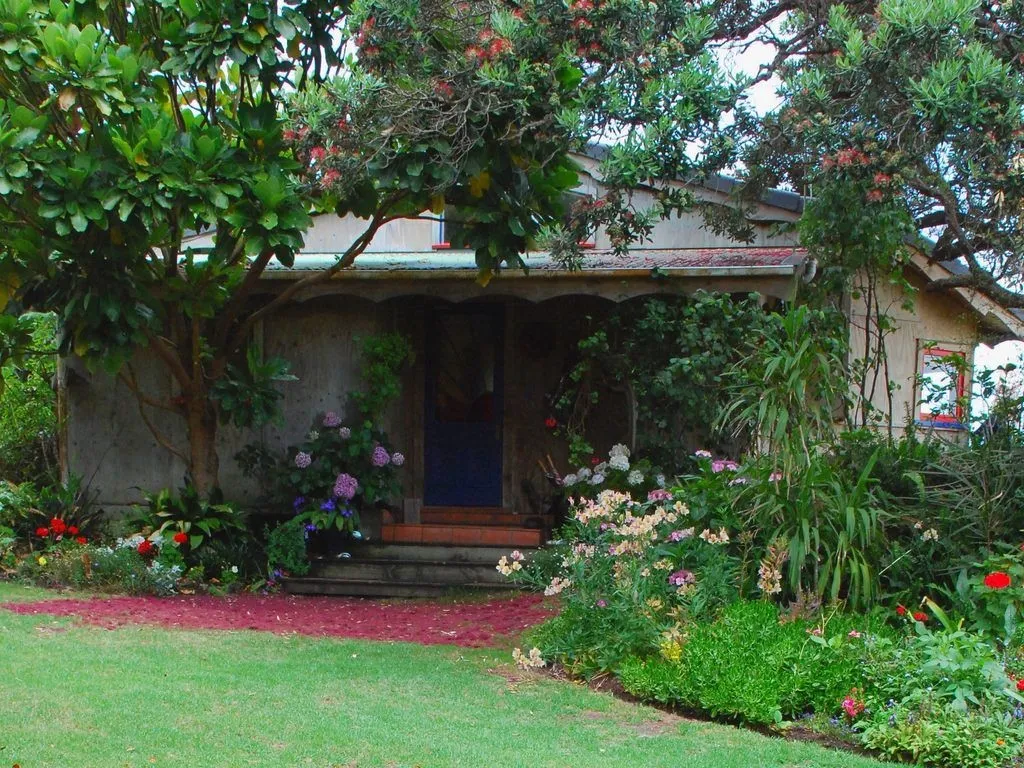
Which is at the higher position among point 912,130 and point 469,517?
point 912,130

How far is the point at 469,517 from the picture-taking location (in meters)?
12.1

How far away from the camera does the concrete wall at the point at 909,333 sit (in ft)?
37.7

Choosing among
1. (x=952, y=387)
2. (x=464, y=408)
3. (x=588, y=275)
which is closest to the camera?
(x=952, y=387)

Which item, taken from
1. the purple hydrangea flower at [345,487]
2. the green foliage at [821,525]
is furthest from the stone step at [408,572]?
the green foliage at [821,525]

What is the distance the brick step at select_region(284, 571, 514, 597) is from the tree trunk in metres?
1.38

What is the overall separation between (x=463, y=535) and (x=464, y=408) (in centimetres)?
160

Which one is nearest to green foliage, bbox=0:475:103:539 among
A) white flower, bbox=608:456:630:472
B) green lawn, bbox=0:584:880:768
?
green lawn, bbox=0:584:880:768

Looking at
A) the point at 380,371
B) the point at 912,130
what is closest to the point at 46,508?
the point at 380,371

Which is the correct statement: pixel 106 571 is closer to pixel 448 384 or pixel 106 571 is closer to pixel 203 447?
pixel 203 447

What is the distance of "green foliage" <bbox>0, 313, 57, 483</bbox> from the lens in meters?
13.1

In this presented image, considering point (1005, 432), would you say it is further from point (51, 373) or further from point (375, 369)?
point (51, 373)

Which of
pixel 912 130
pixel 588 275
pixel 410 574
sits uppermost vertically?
pixel 912 130

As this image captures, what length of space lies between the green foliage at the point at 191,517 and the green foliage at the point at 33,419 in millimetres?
2314

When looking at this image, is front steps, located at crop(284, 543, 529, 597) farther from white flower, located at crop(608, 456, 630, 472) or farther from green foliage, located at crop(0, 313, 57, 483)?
green foliage, located at crop(0, 313, 57, 483)
